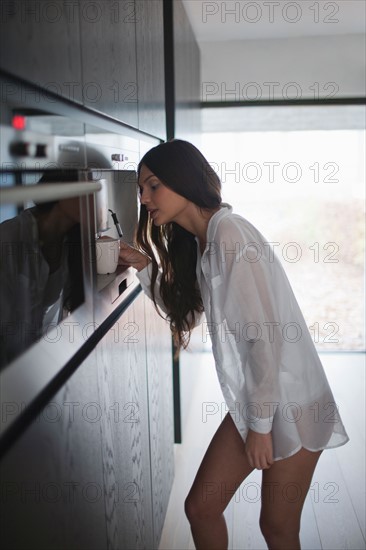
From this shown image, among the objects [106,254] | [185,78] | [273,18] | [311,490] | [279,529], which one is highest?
[273,18]

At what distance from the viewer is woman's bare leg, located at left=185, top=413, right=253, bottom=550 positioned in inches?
60.0

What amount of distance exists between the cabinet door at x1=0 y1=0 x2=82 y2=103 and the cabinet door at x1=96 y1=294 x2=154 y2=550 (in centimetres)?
55

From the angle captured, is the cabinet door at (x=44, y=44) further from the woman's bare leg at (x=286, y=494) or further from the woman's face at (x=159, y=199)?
the woman's bare leg at (x=286, y=494)

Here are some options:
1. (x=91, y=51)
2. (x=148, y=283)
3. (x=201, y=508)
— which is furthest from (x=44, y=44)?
(x=201, y=508)

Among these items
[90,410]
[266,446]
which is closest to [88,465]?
[90,410]

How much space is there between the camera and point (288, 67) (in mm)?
3963

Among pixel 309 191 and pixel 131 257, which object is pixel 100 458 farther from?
pixel 309 191

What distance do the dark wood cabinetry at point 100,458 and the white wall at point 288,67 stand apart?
96.5 inches

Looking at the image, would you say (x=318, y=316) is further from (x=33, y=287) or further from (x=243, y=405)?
(x=33, y=287)

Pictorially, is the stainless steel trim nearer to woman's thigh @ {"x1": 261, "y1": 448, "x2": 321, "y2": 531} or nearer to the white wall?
woman's thigh @ {"x1": 261, "y1": 448, "x2": 321, "y2": 531}

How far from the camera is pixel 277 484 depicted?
1.47 m

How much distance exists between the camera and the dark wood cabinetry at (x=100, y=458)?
815 millimetres

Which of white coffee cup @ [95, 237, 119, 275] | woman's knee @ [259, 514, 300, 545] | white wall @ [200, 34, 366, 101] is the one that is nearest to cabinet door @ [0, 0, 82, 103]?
white coffee cup @ [95, 237, 119, 275]

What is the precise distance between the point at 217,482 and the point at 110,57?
1.11 m
